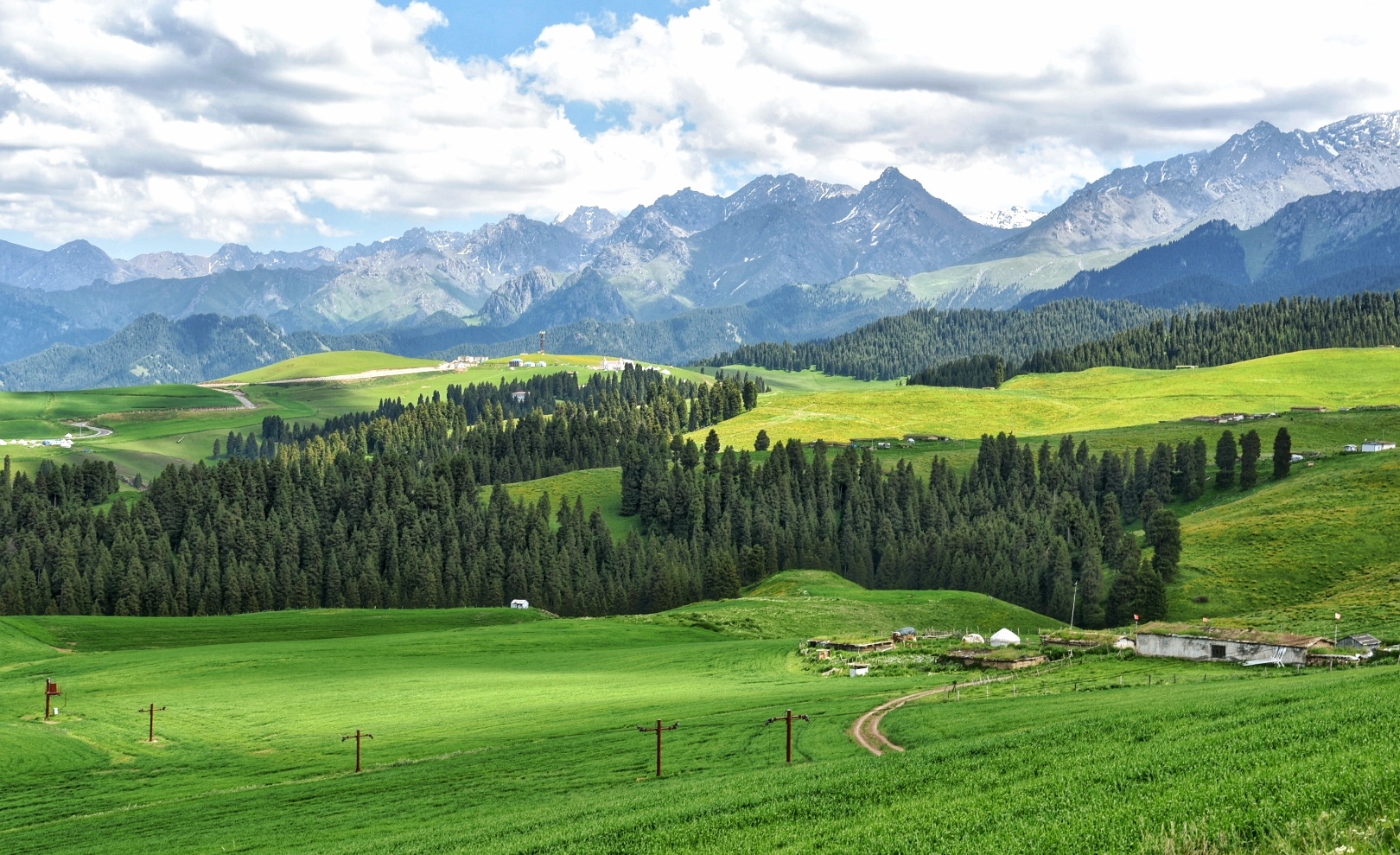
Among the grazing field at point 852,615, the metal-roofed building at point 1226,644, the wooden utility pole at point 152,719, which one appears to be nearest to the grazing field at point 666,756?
the wooden utility pole at point 152,719

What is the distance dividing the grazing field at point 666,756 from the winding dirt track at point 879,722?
82 cm

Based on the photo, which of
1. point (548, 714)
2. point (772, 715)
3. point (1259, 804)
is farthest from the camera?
point (548, 714)

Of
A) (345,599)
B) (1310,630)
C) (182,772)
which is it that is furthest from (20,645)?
(1310,630)

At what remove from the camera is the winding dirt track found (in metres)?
56.2

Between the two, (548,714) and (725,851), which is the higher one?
(725,851)

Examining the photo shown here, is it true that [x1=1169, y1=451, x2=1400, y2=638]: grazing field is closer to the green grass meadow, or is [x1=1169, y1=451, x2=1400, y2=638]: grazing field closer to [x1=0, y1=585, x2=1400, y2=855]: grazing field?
the green grass meadow

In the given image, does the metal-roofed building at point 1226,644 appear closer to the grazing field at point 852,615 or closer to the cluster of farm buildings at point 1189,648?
the cluster of farm buildings at point 1189,648

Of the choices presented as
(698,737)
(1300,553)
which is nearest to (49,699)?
(698,737)

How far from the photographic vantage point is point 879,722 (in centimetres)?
6328

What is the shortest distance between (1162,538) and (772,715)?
9844cm

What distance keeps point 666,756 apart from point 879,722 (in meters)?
12.5

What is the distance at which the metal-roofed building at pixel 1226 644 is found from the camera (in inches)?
3147

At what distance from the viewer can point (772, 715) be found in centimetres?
6731

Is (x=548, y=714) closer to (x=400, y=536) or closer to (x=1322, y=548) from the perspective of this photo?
(x=1322, y=548)
